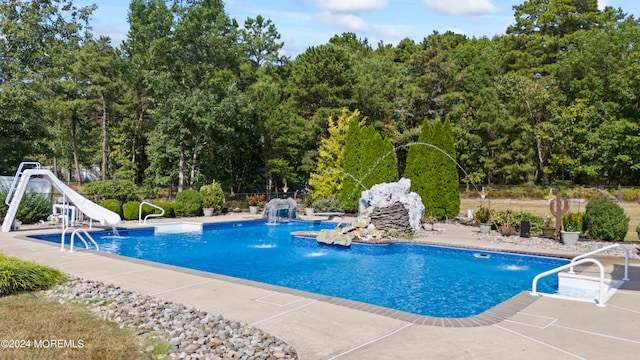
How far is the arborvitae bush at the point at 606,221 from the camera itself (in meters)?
13.5

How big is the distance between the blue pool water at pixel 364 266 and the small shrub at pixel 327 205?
6.45 metres

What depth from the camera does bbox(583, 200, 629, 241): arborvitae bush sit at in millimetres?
13453

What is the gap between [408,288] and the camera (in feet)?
31.2

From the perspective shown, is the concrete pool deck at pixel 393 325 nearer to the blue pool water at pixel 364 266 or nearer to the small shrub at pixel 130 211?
the blue pool water at pixel 364 266

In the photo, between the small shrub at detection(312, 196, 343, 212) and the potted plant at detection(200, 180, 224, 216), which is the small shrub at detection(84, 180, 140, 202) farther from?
the small shrub at detection(312, 196, 343, 212)

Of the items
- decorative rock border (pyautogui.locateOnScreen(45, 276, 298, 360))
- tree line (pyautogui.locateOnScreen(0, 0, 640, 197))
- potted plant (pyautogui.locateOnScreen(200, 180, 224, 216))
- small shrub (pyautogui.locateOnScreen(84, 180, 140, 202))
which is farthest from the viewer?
tree line (pyautogui.locateOnScreen(0, 0, 640, 197))

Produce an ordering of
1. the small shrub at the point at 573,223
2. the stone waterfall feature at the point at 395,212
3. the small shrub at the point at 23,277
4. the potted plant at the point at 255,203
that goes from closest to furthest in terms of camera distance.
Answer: the small shrub at the point at 23,277 → the small shrub at the point at 573,223 → the stone waterfall feature at the point at 395,212 → the potted plant at the point at 255,203

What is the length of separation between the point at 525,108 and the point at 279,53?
62.7 ft

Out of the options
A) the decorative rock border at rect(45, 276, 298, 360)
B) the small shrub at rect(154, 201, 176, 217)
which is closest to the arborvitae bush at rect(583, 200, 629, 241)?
the decorative rock border at rect(45, 276, 298, 360)

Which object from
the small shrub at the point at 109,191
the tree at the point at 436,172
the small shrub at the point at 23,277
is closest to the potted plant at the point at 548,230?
the tree at the point at 436,172

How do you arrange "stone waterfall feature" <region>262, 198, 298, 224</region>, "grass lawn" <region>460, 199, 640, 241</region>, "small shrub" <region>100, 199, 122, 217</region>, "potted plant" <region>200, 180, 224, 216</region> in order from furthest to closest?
"grass lawn" <region>460, 199, 640, 241</region> → "potted plant" <region>200, 180, 224, 216</region> → "stone waterfall feature" <region>262, 198, 298, 224</region> → "small shrub" <region>100, 199, 122, 217</region>

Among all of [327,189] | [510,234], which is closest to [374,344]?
[510,234]

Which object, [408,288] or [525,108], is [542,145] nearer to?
[525,108]

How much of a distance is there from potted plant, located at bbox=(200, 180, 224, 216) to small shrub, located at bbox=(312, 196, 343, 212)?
489cm
